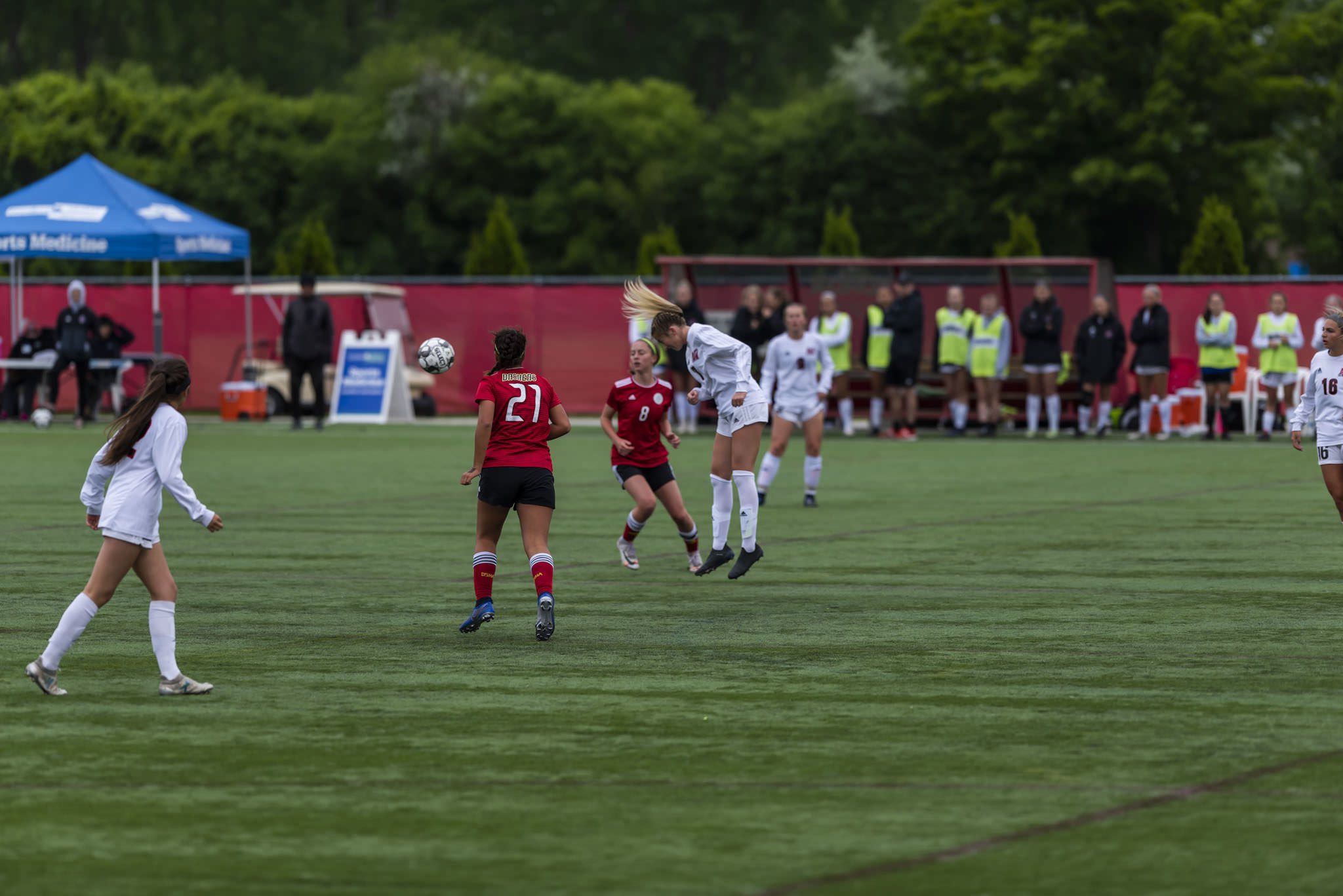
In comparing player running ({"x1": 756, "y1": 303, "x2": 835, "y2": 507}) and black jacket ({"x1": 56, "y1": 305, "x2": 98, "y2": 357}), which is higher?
black jacket ({"x1": 56, "y1": 305, "x2": 98, "y2": 357})

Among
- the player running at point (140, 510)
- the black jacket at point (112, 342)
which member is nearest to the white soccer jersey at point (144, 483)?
the player running at point (140, 510)

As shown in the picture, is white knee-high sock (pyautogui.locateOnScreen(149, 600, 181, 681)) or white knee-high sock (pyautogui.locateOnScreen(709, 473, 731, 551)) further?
white knee-high sock (pyautogui.locateOnScreen(709, 473, 731, 551))

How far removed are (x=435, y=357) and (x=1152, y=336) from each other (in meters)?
16.9

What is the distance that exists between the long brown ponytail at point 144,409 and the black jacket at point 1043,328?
21.0 meters

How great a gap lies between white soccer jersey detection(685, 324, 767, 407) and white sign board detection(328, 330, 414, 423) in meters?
19.8

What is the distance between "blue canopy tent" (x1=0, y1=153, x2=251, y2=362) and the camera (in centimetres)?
3023

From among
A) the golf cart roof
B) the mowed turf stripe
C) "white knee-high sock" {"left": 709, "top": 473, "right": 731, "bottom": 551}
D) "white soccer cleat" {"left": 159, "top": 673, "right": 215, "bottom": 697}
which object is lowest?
the mowed turf stripe

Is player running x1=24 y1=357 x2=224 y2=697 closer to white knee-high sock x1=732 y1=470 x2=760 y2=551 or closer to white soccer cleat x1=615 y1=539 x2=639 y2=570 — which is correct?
white knee-high sock x1=732 y1=470 x2=760 y2=551

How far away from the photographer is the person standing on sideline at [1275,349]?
91.4 ft

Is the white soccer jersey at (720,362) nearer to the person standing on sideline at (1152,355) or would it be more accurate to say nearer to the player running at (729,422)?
the player running at (729,422)

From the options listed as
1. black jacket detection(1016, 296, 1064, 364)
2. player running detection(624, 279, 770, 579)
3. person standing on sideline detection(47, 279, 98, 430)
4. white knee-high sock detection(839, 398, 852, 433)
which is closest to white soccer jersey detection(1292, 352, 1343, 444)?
player running detection(624, 279, 770, 579)

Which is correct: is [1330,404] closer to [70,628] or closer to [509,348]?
[509,348]

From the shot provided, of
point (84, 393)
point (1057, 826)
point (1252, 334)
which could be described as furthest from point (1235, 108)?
point (1057, 826)

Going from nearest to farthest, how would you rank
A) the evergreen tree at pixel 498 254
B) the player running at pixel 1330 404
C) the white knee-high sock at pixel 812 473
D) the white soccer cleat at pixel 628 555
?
the player running at pixel 1330 404, the white soccer cleat at pixel 628 555, the white knee-high sock at pixel 812 473, the evergreen tree at pixel 498 254
